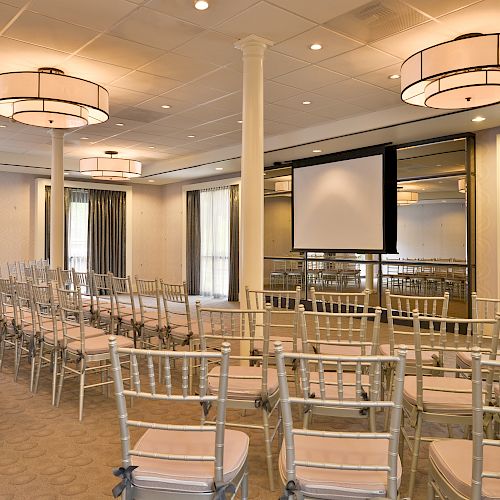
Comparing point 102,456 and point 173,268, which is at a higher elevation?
point 173,268

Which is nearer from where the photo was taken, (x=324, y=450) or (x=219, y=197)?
(x=324, y=450)

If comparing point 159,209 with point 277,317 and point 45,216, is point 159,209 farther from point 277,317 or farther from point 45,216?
point 277,317

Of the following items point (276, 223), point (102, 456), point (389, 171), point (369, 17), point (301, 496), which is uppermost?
point (369, 17)

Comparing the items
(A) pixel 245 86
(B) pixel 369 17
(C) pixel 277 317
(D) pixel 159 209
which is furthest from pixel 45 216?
(B) pixel 369 17

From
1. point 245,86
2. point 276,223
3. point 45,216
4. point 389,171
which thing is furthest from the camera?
point 45,216

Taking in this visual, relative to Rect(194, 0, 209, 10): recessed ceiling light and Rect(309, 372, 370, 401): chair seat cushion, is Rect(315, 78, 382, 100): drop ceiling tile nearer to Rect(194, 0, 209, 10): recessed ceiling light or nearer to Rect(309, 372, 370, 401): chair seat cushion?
Rect(194, 0, 209, 10): recessed ceiling light

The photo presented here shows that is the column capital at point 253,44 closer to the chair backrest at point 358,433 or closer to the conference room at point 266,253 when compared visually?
the conference room at point 266,253

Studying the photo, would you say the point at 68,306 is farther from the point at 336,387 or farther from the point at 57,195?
the point at 57,195

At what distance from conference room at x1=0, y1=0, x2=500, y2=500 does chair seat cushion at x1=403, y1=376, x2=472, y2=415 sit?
1 centimetres

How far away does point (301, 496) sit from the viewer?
180cm

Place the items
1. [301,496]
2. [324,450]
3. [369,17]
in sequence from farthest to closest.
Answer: [369,17] < [324,450] < [301,496]

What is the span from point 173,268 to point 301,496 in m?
12.7

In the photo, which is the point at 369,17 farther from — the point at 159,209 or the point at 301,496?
the point at 159,209

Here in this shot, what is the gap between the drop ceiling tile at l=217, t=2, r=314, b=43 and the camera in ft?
13.9
